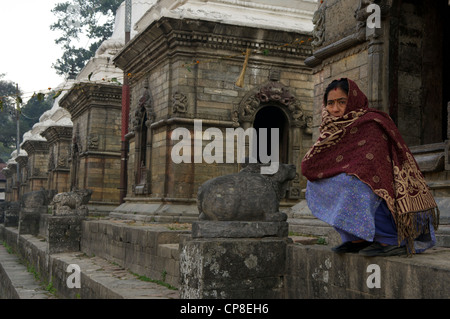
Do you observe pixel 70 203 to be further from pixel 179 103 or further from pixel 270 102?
pixel 270 102

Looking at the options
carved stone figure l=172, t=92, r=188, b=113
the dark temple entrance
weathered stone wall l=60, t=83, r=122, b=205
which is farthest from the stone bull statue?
weathered stone wall l=60, t=83, r=122, b=205

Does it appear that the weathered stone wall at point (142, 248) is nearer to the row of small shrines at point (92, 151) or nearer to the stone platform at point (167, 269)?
the stone platform at point (167, 269)

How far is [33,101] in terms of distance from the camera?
55.2 metres

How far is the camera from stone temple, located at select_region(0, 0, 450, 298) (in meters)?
5.14

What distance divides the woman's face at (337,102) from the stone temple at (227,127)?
1.12 meters

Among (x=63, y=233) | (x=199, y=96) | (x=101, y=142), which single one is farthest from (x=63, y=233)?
(x=101, y=142)

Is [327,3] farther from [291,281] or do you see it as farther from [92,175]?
[92,175]

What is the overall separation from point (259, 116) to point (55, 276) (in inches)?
271

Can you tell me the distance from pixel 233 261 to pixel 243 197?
25.0 inches

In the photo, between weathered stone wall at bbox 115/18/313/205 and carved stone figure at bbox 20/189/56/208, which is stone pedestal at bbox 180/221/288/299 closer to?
weathered stone wall at bbox 115/18/313/205

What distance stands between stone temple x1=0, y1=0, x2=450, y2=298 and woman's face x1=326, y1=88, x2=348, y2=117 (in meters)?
1.12

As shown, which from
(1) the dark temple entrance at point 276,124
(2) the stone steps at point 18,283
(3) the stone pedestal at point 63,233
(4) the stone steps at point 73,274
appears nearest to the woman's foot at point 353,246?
(4) the stone steps at point 73,274

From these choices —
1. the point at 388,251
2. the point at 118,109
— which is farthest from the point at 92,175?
the point at 388,251

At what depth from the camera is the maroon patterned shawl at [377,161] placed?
13.2 feet
